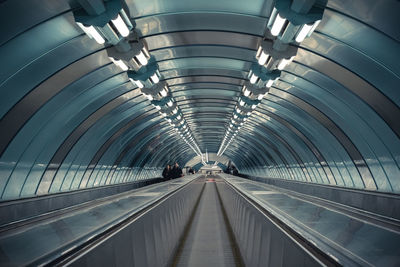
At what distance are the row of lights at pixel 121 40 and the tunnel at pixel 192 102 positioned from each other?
0.04 metres

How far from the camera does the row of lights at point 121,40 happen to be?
6.53 metres

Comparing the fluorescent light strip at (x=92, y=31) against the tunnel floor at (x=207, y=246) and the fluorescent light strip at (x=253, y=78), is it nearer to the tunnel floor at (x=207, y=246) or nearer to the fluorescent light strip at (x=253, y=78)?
the tunnel floor at (x=207, y=246)

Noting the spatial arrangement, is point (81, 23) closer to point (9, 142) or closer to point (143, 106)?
point (9, 142)

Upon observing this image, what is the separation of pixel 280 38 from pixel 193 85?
9076 millimetres

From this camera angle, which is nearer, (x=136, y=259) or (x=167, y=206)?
(x=136, y=259)

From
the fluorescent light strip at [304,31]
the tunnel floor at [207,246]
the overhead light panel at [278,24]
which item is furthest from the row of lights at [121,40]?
the tunnel floor at [207,246]

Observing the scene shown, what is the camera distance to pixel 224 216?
1577 cm

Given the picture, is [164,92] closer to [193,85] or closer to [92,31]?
[193,85]

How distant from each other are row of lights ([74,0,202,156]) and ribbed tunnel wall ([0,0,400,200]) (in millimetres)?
600

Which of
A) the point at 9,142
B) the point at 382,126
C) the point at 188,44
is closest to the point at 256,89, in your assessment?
the point at 188,44

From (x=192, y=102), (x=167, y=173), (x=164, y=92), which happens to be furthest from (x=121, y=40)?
(x=167, y=173)

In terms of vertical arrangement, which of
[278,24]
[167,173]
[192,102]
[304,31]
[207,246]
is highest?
[192,102]

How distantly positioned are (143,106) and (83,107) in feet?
15.2

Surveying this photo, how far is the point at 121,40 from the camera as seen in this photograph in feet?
27.1
